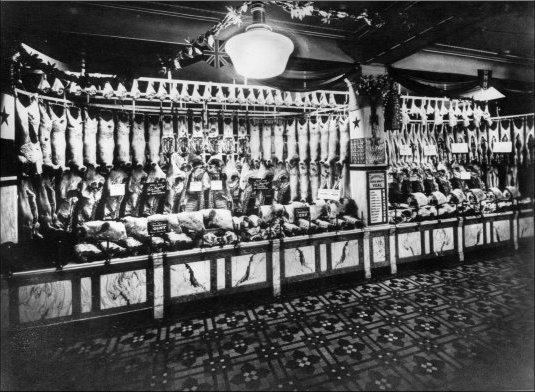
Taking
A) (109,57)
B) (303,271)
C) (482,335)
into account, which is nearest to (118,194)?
(109,57)

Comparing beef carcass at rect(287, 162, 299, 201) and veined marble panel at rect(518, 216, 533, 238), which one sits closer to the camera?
beef carcass at rect(287, 162, 299, 201)

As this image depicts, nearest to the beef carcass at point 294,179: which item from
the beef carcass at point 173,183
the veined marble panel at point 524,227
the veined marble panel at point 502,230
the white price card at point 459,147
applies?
the beef carcass at point 173,183

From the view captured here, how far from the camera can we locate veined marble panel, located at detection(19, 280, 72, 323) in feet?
10.3

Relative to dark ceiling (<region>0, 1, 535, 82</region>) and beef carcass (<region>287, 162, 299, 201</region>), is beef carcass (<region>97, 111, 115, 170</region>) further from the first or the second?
beef carcass (<region>287, 162, 299, 201</region>)

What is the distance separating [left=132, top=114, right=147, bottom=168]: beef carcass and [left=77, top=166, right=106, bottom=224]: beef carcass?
0.47 m

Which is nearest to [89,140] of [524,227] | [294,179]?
[294,179]

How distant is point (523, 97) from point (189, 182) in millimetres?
6344

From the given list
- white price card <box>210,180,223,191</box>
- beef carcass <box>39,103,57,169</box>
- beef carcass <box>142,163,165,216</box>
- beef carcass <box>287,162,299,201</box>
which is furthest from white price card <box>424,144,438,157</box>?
beef carcass <box>39,103,57,169</box>

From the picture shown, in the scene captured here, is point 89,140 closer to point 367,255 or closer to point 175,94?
point 175,94

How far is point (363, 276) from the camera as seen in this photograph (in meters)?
4.61

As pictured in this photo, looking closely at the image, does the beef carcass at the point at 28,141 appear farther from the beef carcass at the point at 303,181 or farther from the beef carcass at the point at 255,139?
the beef carcass at the point at 303,181

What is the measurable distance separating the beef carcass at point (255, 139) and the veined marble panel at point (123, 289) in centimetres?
209

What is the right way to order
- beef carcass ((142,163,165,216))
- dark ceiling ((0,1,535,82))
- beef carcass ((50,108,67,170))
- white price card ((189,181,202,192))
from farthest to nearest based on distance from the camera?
white price card ((189,181,202,192)) → beef carcass ((142,163,165,216)) → beef carcass ((50,108,67,170)) → dark ceiling ((0,1,535,82))

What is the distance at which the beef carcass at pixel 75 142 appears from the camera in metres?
3.43
